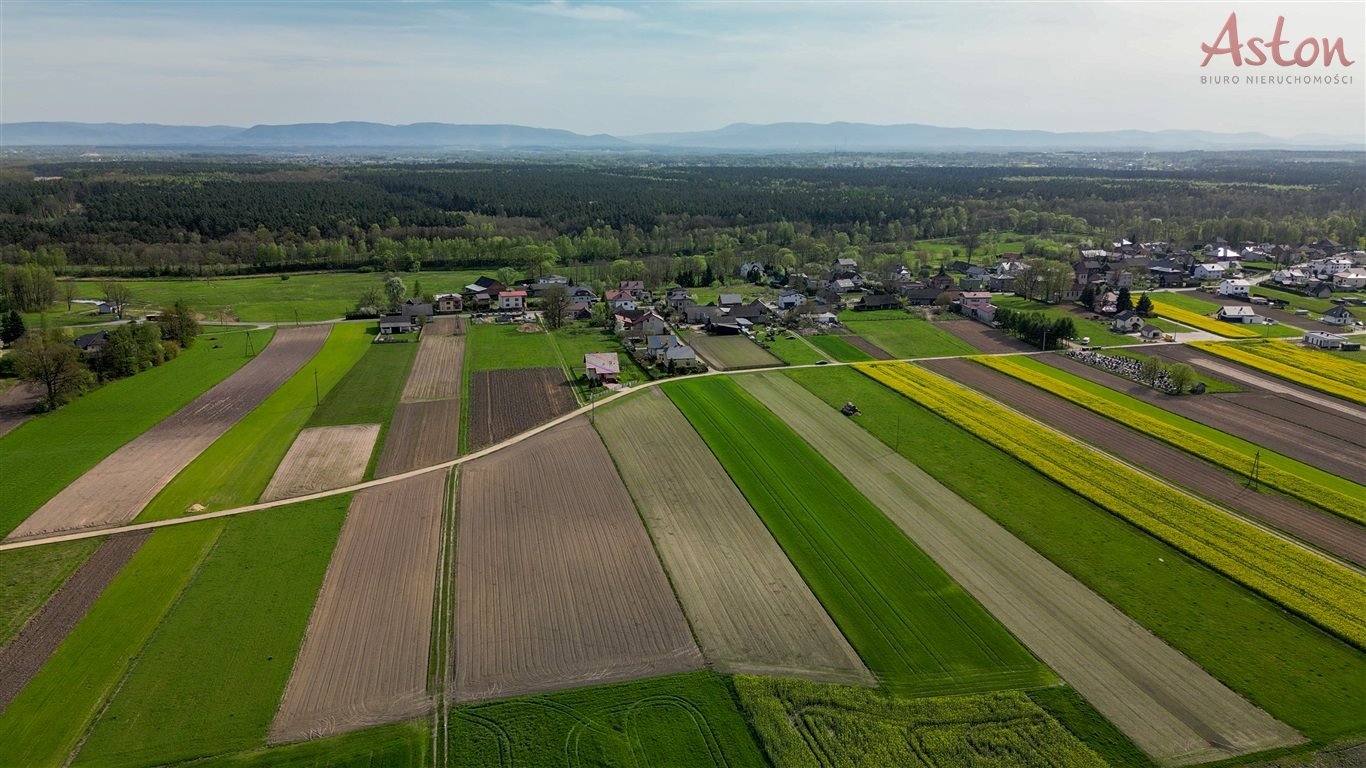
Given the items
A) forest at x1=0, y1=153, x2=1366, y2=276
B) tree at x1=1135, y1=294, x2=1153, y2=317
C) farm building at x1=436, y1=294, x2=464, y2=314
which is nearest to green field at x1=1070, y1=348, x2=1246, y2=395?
tree at x1=1135, y1=294, x2=1153, y2=317

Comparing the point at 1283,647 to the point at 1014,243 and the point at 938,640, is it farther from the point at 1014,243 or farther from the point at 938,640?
Result: the point at 1014,243

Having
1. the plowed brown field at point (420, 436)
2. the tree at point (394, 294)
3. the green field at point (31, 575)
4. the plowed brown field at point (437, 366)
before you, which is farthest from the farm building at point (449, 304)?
the green field at point (31, 575)

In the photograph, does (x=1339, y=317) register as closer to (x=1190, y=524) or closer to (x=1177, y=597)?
(x=1190, y=524)

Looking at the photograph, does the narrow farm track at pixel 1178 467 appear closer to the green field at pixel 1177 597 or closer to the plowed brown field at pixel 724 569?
the green field at pixel 1177 597

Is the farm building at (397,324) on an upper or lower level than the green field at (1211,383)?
upper

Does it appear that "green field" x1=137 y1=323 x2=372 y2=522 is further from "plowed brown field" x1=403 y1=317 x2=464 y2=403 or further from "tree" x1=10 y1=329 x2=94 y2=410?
"tree" x1=10 y1=329 x2=94 y2=410

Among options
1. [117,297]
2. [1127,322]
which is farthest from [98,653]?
[1127,322]

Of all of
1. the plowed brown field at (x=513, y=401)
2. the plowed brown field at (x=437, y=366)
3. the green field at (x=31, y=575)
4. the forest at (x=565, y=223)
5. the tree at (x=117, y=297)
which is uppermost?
the forest at (x=565, y=223)
